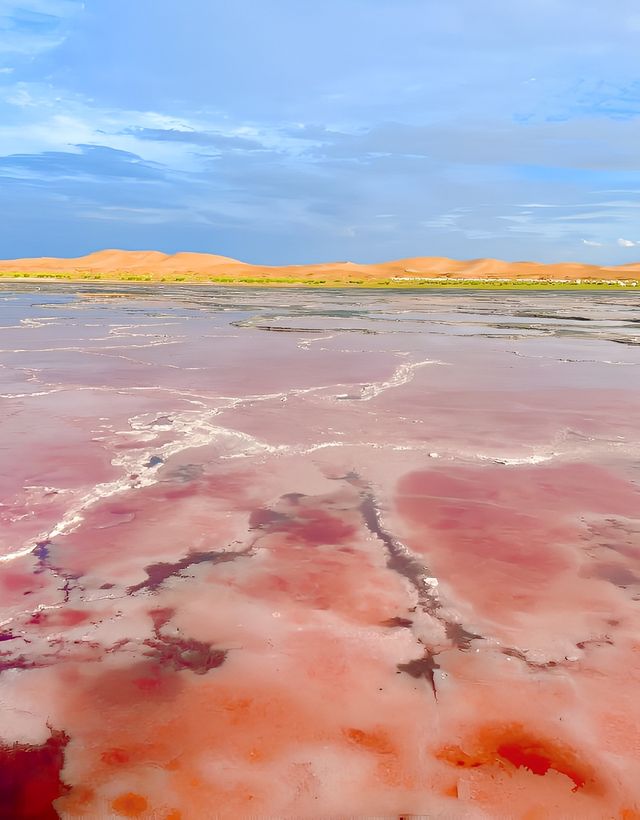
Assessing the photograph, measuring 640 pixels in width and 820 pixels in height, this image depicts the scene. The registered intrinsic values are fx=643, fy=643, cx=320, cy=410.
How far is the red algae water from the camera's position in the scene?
195 cm

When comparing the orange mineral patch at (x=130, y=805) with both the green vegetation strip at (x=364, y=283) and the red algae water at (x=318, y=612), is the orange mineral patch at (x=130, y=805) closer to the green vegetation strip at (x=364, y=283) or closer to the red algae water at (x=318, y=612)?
the red algae water at (x=318, y=612)

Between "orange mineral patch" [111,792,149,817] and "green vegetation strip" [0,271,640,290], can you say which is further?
"green vegetation strip" [0,271,640,290]

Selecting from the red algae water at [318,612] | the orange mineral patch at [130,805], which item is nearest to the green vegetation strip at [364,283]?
the red algae water at [318,612]

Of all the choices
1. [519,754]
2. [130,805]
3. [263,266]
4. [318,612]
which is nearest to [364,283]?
[263,266]

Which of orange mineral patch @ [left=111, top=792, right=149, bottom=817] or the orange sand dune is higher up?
the orange sand dune

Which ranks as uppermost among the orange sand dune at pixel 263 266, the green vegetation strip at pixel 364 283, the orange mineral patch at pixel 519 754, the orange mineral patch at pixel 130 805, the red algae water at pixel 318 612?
the orange sand dune at pixel 263 266

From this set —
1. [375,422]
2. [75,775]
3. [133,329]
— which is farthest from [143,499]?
[133,329]

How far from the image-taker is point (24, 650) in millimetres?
2529

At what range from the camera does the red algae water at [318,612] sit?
195 cm

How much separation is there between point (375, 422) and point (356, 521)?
7.93 feet

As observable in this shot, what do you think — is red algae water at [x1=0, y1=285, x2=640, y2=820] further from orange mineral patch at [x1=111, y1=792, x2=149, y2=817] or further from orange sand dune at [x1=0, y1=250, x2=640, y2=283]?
orange sand dune at [x1=0, y1=250, x2=640, y2=283]

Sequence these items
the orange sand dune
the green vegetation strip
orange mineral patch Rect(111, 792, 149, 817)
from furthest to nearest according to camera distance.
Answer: the orange sand dune → the green vegetation strip → orange mineral patch Rect(111, 792, 149, 817)

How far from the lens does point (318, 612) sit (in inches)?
111

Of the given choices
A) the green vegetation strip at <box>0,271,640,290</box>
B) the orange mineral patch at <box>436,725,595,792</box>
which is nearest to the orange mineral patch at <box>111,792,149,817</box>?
the orange mineral patch at <box>436,725,595,792</box>
